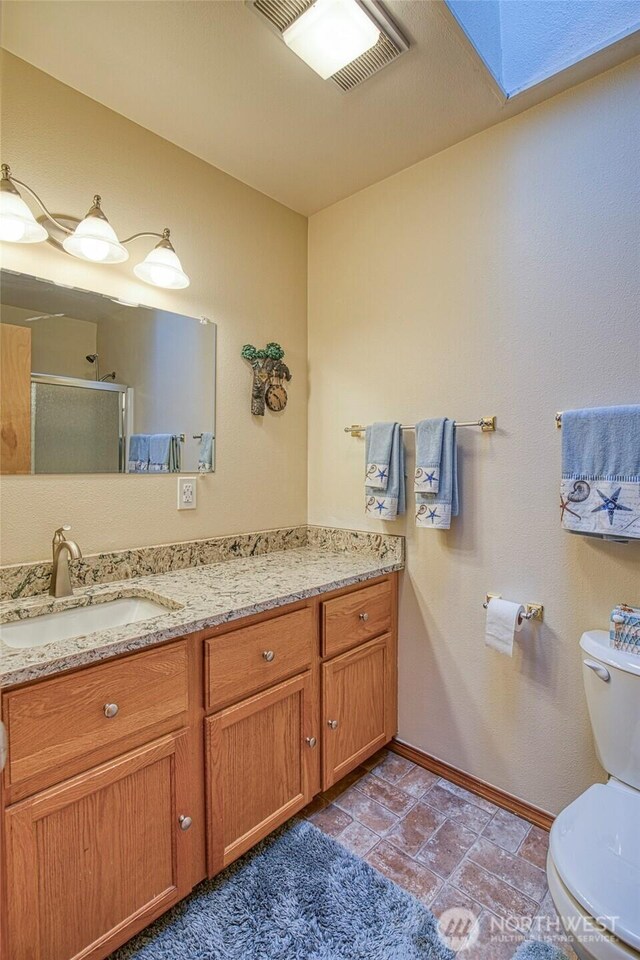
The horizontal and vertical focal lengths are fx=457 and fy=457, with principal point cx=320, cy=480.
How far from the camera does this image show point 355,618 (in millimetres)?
1757

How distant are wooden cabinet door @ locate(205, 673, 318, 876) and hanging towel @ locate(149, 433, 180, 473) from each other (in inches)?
35.0

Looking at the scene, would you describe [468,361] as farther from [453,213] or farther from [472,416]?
[453,213]

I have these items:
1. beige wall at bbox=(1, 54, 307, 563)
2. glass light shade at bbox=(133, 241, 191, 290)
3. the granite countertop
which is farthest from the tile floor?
glass light shade at bbox=(133, 241, 191, 290)

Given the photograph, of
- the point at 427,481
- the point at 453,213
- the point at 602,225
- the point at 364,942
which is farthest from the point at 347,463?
the point at 364,942

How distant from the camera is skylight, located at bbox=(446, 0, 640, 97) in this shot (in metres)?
1.36

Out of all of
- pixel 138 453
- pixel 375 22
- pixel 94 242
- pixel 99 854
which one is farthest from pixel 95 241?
pixel 99 854

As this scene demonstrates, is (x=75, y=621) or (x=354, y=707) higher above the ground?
(x=75, y=621)

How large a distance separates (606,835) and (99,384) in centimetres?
191

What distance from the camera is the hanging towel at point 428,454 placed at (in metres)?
1.74

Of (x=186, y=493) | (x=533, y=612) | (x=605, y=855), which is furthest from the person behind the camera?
(x=186, y=493)

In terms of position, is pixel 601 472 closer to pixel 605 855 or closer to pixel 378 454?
pixel 378 454

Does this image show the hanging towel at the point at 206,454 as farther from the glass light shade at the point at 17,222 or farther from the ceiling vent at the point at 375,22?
the ceiling vent at the point at 375,22

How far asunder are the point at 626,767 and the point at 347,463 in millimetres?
1453

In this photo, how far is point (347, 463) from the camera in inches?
85.7
